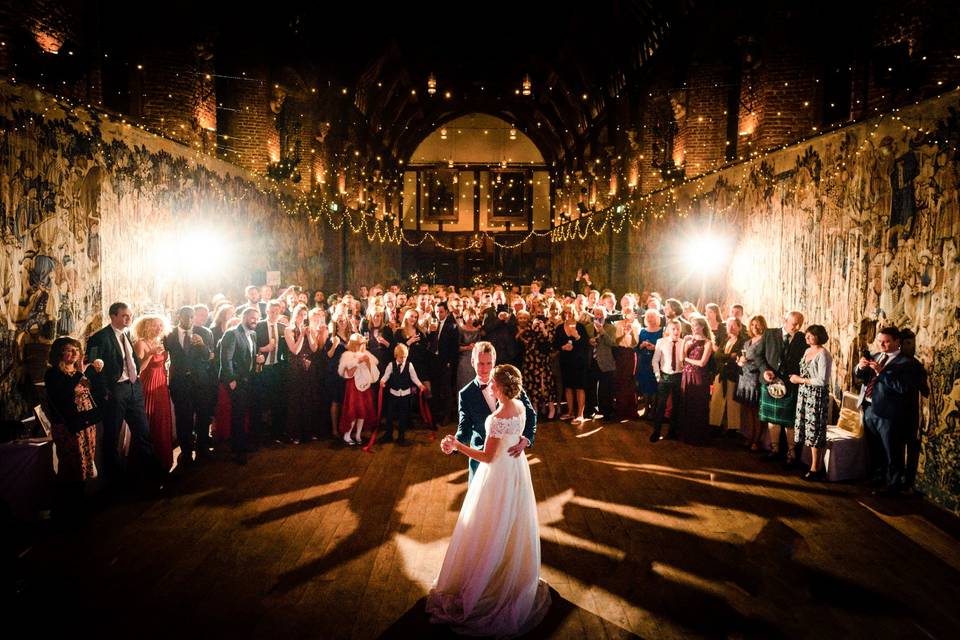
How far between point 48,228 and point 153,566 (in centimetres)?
349

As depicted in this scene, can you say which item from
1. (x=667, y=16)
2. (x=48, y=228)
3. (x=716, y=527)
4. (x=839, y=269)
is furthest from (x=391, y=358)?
(x=667, y=16)

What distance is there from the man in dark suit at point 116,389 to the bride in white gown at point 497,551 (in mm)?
3511

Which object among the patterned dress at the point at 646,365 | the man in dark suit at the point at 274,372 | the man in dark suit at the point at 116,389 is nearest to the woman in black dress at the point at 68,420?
the man in dark suit at the point at 116,389

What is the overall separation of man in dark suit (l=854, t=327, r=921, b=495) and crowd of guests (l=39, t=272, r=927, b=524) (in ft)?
0.05

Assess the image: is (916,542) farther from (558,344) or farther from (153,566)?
(153,566)

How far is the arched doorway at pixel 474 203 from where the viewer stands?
3156 cm

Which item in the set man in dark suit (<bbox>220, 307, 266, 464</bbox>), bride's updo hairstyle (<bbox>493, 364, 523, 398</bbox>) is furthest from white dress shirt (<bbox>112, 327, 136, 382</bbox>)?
bride's updo hairstyle (<bbox>493, 364, 523, 398</bbox>)

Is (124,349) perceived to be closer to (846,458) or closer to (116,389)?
(116,389)

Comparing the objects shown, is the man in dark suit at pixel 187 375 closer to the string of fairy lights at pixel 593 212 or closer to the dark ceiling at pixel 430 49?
the string of fairy lights at pixel 593 212

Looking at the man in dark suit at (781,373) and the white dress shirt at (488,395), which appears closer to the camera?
the white dress shirt at (488,395)

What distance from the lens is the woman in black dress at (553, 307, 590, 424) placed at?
8672 millimetres

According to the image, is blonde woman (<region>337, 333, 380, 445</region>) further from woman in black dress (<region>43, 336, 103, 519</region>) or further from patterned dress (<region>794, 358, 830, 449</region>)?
patterned dress (<region>794, 358, 830, 449</region>)

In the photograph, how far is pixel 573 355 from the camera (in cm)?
870

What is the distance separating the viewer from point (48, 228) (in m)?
5.86
